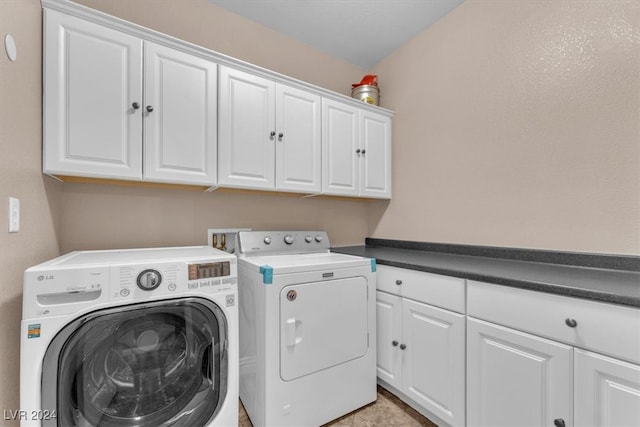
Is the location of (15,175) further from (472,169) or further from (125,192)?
(472,169)

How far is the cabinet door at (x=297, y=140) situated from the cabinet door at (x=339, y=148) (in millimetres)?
68

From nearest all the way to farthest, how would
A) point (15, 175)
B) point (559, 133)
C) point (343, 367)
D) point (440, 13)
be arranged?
point (15, 175), point (559, 133), point (343, 367), point (440, 13)

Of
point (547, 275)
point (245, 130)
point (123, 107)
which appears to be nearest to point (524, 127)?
point (547, 275)

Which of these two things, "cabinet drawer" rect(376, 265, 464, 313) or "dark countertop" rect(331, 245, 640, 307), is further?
"cabinet drawer" rect(376, 265, 464, 313)

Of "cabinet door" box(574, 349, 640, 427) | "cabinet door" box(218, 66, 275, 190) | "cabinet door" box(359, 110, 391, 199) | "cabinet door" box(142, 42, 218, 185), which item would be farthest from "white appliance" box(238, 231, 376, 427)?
"cabinet door" box(574, 349, 640, 427)

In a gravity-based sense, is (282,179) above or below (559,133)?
below

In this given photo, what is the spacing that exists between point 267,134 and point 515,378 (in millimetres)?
1854

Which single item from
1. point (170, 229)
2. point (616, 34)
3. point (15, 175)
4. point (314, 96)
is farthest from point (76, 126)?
point (616, 34)

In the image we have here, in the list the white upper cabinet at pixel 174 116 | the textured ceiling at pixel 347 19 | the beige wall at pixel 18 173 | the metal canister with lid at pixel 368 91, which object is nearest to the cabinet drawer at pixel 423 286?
the white upper cabinet at pixel 174 116

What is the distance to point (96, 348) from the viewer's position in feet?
3.45

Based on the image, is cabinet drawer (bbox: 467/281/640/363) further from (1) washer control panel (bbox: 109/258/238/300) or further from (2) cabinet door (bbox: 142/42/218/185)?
(2) cabinet door (bbox: 142/42/218/185)

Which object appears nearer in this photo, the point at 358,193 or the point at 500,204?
the point at 500,204

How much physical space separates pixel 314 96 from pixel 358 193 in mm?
837

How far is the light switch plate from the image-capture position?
3.07 feet
